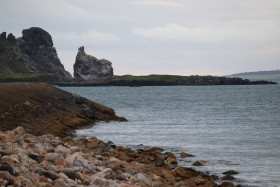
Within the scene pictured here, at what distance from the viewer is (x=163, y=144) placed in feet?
105

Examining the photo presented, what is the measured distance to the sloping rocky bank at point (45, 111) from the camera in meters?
32.0

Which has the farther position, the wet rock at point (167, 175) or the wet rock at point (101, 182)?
the wet rock at point (167, 175)

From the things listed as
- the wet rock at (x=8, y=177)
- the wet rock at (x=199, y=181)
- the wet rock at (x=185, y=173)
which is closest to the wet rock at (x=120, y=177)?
the wet rock at (x=199, y=181)

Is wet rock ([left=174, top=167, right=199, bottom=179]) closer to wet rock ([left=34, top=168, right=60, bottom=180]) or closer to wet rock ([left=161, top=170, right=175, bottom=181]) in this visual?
wet rock ([left=161, top=170, right=175, bottom=181])

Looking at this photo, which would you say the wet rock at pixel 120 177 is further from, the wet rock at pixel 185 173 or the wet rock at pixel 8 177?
the wet rock at pixel 8 177

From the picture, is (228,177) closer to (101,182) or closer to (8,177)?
(101,182)

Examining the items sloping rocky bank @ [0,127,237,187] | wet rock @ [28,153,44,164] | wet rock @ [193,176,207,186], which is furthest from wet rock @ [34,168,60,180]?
wet rock @ [193,176,207,186]

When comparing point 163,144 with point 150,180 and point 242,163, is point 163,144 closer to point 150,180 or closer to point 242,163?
point 242,163

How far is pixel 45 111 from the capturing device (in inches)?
1556

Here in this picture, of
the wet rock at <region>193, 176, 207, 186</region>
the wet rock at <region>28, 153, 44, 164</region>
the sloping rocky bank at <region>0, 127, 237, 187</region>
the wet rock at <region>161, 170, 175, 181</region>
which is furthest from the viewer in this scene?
the wet rock at <region>161, 170, 175, 181</region>

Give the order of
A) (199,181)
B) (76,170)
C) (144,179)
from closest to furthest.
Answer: (76,170), (144,179), (199,181)

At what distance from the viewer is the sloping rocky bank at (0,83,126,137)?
1260 inches

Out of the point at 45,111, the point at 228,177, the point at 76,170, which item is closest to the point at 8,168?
the point at 76,170

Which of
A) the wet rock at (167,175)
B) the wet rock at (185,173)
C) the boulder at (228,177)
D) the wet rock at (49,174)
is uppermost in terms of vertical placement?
the wet rock at (49,174)
